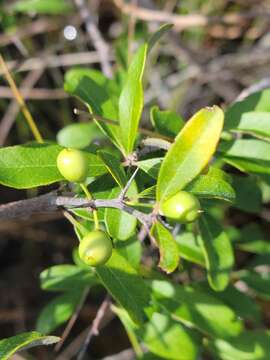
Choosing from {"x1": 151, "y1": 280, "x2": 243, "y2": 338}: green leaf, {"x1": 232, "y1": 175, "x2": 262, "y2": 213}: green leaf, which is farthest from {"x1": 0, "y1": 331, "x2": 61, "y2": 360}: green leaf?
{"x1": 232, "y1": 175, "x2": 262, "y2": 213}: green leaf

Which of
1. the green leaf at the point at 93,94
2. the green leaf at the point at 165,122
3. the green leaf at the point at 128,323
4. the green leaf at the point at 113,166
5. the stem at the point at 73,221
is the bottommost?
the green leaf at the point at 128,323

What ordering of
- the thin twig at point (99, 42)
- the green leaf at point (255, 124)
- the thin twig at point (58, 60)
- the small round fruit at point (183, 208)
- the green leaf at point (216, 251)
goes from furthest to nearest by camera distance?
the thin twig at point (58, 60), the thin twig at point (99, 42), the green leaf at point (216, 251), the green leaf at point (255, 124), the small round fruit at point (183, 208)

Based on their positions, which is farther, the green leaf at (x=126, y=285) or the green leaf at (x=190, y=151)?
the green leaf at (x=126, y=285)

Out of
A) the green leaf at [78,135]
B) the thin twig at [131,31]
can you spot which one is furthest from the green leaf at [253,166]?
the thin twig at [131,31]

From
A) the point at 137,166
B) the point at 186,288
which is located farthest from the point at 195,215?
the point at 186,288

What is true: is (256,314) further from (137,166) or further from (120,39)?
(120,39)

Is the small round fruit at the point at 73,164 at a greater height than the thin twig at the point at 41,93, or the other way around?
the thin twig at the point at 41,93

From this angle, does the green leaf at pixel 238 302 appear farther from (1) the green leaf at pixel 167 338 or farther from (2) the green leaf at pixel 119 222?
(2) the green leaf at pixel 119 222

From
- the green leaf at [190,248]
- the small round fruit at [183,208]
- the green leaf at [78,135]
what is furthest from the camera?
the green leaf at [78,135]
